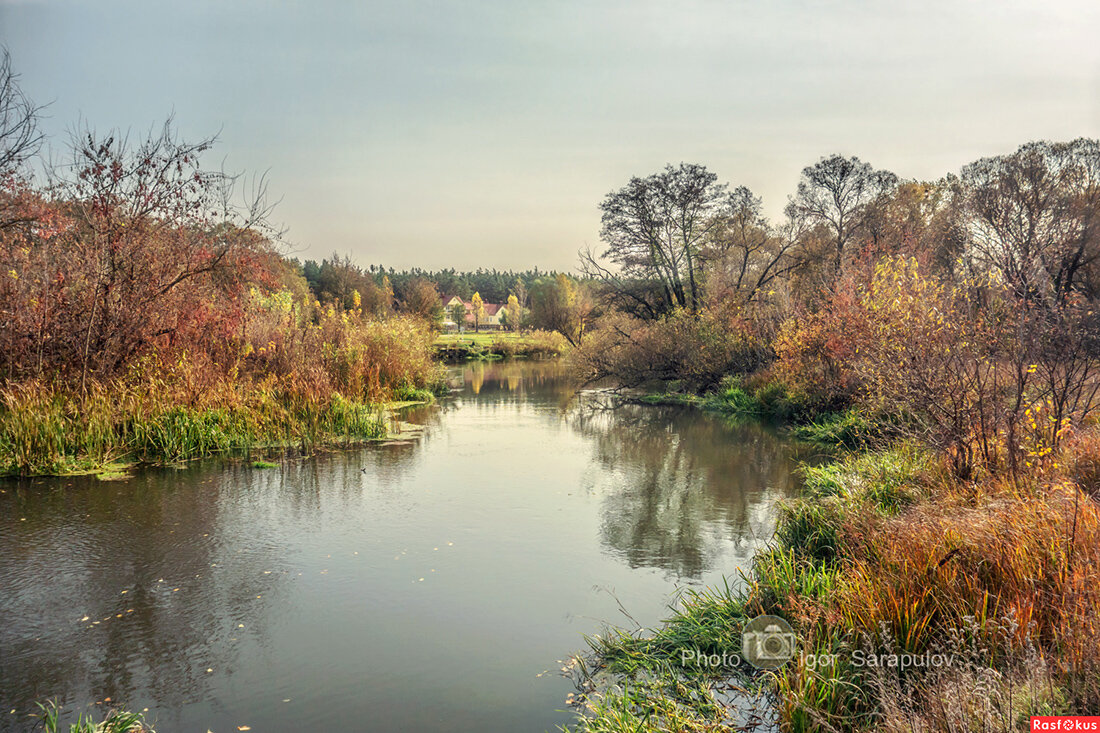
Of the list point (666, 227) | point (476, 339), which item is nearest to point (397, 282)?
point (476, 339)

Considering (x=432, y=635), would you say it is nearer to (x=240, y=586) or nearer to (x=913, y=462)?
(x=240, y=586)

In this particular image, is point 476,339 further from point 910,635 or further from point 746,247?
point 910,635

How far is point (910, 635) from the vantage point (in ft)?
13.4

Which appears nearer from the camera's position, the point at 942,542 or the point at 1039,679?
the point at 1039,679

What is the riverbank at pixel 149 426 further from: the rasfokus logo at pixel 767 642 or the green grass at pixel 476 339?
the green grass at pixel 476 339

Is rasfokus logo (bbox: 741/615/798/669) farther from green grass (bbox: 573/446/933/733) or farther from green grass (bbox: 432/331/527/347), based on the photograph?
green grass (bbox: 432/331/527/347)

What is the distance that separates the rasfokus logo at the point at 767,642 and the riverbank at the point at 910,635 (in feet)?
0.26

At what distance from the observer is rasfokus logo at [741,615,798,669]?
15.4ft

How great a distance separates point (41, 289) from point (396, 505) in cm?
739

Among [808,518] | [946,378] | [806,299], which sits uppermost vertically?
[806,299]

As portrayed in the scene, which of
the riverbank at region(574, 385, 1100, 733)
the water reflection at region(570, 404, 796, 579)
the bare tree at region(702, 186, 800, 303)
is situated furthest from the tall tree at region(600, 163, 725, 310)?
the riverbank at region(574, 385, 1100, 733)

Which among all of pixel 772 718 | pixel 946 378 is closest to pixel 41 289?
pixel 772 718

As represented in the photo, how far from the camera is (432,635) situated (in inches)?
224

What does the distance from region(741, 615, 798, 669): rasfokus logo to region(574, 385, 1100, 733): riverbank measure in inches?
3.1
